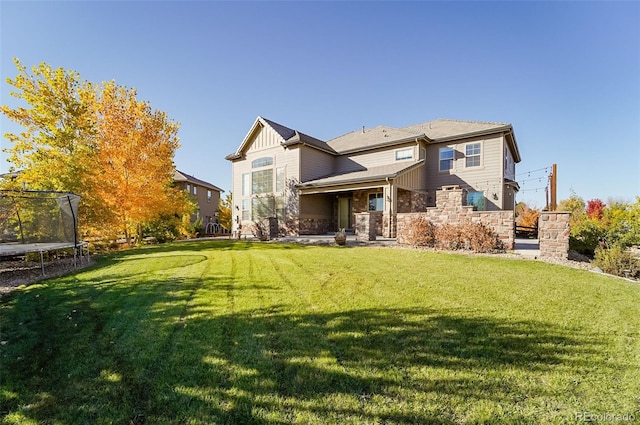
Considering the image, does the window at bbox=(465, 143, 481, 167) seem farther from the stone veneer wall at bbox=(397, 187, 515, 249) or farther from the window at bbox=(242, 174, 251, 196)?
the window at bbox=(242, 174, 251, 196)

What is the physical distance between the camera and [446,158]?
15844 mm

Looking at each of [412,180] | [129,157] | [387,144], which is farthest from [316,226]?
[129,157]

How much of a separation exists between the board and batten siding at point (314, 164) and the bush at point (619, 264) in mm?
13570

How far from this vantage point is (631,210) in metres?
8.36

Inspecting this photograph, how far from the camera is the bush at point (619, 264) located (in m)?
6.42

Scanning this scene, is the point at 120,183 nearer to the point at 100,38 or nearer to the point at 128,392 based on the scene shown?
the point at 100,38

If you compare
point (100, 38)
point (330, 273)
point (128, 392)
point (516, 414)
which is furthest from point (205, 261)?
point (100, 38)

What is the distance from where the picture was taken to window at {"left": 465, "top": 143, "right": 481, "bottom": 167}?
14.9m

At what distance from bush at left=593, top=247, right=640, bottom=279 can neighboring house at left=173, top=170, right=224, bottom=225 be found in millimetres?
32044

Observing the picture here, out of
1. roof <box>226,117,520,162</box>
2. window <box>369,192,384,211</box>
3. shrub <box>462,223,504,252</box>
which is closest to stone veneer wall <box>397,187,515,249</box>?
shrub <box>462,223,504,252</box>

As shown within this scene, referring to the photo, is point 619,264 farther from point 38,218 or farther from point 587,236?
point 38,218

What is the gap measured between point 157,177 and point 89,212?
10.2 feet

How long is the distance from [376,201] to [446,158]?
473cm

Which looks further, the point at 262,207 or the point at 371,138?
the point at 262,207
